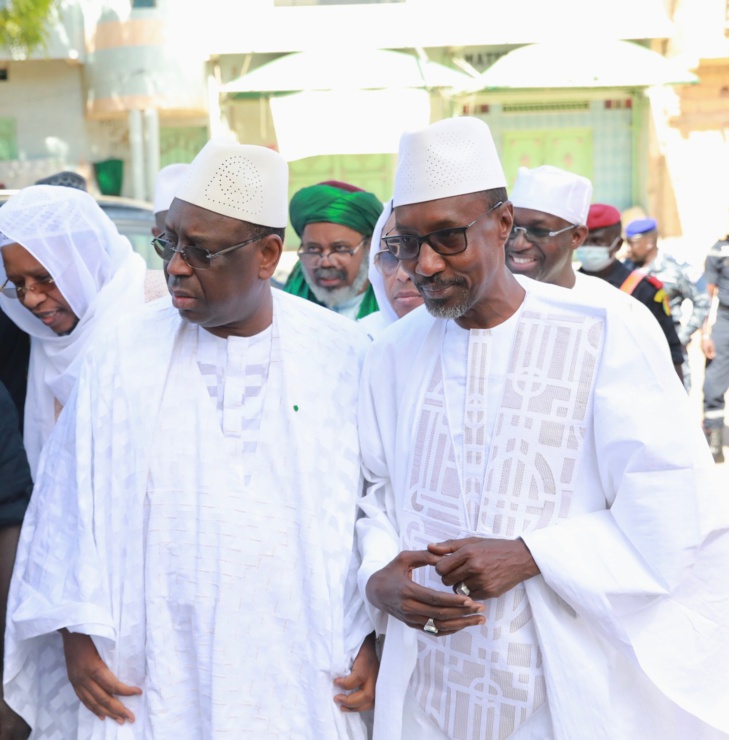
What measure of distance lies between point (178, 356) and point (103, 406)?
23 cm

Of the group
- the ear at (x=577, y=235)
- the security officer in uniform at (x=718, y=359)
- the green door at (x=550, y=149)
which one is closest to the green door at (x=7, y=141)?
the green door at (x=550, y=149)

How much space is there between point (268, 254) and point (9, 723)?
4.57 feet

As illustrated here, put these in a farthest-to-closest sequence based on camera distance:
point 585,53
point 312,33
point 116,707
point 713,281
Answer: point 312,33 → point 585,53 → point 713,281 → point 116,707

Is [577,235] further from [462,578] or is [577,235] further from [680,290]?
[680,290]

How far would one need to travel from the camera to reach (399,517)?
2.74 metres

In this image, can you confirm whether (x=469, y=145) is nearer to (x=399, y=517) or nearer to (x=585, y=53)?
(x=399, y=517)

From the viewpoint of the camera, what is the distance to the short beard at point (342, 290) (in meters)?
4.43

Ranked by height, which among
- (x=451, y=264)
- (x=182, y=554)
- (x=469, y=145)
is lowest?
(x=182, y=554)

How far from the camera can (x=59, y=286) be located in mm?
3484

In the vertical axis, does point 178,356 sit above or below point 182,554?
above

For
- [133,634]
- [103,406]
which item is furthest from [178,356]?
[133,634]

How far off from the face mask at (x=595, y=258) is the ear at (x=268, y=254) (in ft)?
12.7

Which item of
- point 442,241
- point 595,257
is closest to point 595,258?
point 595,257

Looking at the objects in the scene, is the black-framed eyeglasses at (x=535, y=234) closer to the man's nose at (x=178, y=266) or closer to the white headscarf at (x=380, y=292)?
the white headscarf at (x=380, y=292)
